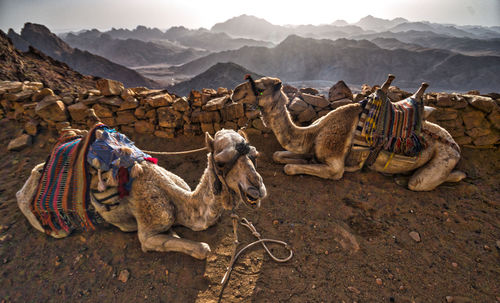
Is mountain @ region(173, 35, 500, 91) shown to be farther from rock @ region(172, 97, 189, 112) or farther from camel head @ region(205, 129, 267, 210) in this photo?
camel head @ region(205, 129, 267, 210)

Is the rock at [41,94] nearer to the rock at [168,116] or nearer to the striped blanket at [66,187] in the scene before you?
the rock at [168,116]

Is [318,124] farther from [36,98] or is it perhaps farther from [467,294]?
[36,98]

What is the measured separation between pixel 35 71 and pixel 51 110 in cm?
827

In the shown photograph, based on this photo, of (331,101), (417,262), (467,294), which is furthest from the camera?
(331,101)

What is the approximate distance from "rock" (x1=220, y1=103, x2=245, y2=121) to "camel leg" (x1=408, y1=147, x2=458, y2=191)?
3.67 meters

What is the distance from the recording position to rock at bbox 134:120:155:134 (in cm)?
552

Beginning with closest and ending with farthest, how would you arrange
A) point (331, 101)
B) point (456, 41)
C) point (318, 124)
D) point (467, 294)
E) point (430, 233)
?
point (467, 294) < point (430, 233) < point (318, 124) < point (331, 101) < point (456, 41)

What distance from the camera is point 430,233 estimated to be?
11.1 feet

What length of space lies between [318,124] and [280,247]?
2267 mm

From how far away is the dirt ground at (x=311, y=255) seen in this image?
2601 mm

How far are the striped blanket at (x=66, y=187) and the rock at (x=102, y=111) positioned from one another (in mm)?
2702

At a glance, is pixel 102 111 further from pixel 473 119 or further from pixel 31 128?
pixel 473 119

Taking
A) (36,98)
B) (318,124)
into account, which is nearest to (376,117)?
(318,124)

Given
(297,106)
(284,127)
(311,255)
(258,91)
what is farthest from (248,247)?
(297,106)
